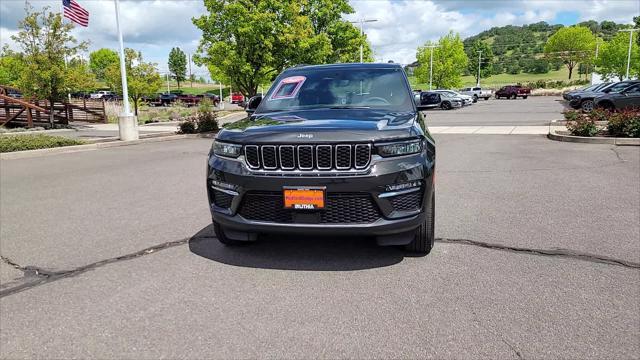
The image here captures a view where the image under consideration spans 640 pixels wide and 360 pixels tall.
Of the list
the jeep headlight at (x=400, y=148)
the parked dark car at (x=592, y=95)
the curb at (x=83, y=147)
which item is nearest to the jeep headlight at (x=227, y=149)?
the jeep headlight at (x=400, y=148)

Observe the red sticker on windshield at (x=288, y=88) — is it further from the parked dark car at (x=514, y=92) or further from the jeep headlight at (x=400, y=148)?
the parked dark car at (x=514, y=92)

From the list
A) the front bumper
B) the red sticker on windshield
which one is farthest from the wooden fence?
the front bumper

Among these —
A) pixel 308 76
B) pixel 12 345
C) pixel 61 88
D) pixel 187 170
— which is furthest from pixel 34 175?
pixel 61 88

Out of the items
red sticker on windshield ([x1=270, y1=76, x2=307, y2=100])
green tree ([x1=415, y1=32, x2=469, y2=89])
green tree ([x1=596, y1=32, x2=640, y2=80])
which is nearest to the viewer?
red sticker on windshield ([x1=270, y1=76, x2=307, y2=100])

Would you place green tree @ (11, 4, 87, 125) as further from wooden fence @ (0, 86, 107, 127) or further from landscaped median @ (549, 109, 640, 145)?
landscaped median @ (549, 109, 640, 145)

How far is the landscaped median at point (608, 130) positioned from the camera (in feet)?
39.8

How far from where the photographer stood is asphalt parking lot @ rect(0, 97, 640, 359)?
9.15ft

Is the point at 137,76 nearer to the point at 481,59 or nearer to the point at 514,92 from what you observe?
the point at 514,92

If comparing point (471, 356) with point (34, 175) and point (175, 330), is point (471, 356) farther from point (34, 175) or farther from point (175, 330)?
point (34, 175)

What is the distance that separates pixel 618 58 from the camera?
6088cm

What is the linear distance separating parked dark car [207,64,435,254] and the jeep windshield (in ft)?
2.53

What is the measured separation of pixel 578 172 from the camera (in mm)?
8352

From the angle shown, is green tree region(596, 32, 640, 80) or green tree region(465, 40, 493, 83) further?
green tree region(465, 40, 493, 83)

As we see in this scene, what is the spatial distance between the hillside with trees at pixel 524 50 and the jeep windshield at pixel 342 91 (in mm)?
115724
